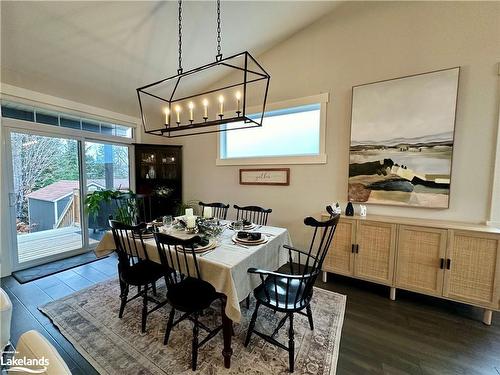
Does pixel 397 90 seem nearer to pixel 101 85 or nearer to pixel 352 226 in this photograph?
pixel 352 226

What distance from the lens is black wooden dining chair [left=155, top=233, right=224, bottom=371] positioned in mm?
1547

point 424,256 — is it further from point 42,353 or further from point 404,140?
point 42,353

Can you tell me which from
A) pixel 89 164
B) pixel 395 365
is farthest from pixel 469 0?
pixel 89 164

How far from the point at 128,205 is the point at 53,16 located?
8.22 feet

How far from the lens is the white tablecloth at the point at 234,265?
1.49 meters

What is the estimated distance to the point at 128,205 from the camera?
367cm

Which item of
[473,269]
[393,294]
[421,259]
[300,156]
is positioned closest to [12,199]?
[300,156]

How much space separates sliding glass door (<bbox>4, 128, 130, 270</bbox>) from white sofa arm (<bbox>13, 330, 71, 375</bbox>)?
327 centimetres

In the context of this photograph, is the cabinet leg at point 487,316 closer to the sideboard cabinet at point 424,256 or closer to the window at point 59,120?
the sideboard cabinet at point 424,256

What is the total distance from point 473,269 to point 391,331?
1.02 metres

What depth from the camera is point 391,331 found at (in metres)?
1.97

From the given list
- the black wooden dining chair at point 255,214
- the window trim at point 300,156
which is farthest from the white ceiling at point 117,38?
the black wooden dining chair at point 255,214

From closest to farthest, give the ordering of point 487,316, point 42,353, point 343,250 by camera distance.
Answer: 1. point 42,353
2. point 487,316
3. point 343,250

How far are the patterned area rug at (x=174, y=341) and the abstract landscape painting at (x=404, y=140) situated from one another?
1518 mm
